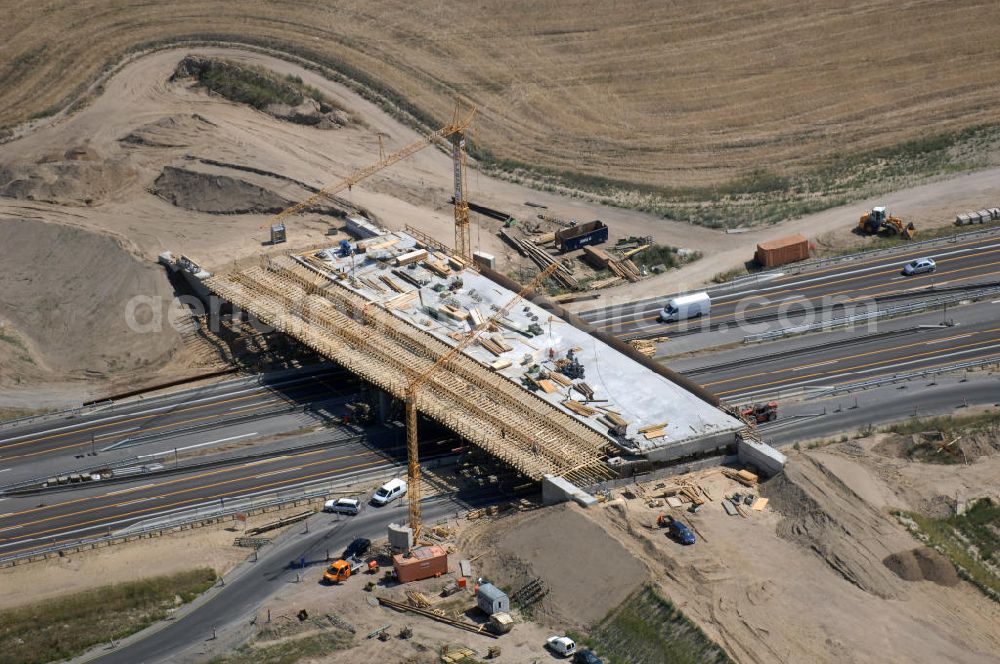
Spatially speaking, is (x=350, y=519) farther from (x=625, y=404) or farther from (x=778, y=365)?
(x=778, y=365)

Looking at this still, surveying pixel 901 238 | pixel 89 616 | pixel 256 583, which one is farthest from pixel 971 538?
pixel 89 616

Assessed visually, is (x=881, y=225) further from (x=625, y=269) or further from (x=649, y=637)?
(x=649, y=637)

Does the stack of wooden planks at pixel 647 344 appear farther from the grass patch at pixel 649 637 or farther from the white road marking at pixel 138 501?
the white road marking at pixel 138 501

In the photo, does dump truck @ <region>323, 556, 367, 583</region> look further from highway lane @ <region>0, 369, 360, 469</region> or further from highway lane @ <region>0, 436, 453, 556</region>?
highway lane @ <region>0, 369, 360, 469</region>

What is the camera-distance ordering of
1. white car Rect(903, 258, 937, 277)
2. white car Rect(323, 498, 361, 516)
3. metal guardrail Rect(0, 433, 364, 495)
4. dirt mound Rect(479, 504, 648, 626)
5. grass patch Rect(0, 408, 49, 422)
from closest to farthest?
dirt mound Rect(479, 504, 648, 626) → white car Rect(323, 498, 361, 516) → metal guardrail Rect(0, 433, 364, 495) → grass patch Rect(0, 408, 49, 422) → white car Rect(903, 258, 937, 277)

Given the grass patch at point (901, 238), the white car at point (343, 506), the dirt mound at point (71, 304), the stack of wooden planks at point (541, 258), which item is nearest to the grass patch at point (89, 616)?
the white car at point (343, 506)

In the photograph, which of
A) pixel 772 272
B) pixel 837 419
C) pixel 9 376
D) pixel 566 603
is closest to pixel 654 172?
pixel 772 272

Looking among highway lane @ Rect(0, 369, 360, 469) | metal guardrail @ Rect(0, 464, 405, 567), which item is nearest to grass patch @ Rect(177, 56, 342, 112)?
highway lane @ Rect(0, 369, 360, 469)
